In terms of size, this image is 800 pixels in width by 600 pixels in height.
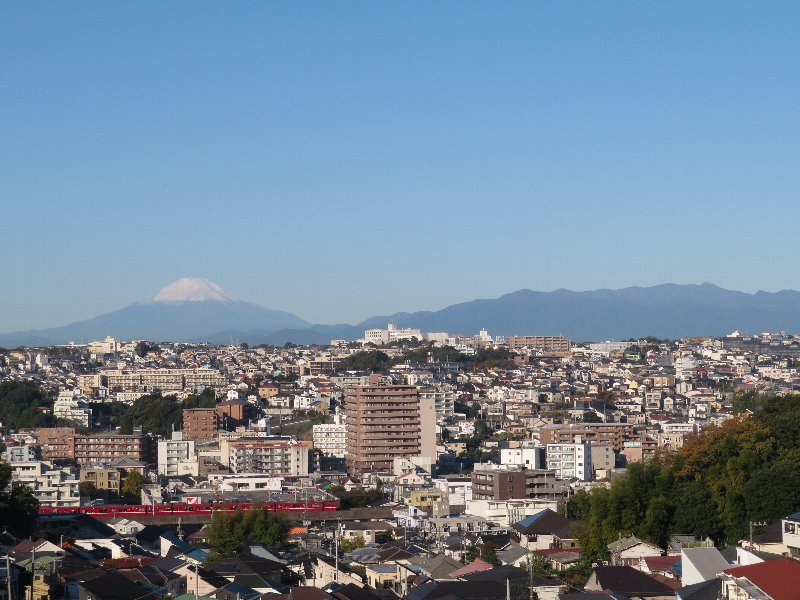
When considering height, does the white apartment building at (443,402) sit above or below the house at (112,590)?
above

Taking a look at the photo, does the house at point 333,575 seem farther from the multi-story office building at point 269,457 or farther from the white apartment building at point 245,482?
the multi-story office building at point 269,457

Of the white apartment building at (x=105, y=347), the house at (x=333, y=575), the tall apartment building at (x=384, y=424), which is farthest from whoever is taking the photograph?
the white apartment building at (x=105, y=347)

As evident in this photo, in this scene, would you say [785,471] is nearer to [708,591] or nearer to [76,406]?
[708,591]

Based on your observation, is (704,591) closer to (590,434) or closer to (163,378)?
(590,434)

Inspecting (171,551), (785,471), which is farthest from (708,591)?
(171,551)

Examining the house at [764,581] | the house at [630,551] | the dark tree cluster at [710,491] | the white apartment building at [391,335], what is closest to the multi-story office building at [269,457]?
the dark tree cluster at [710,491]

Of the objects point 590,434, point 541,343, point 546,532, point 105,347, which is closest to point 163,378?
point 105,347
